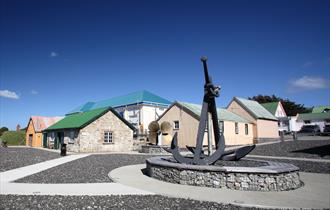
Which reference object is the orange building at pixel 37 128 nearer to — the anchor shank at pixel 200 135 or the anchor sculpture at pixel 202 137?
the anchor sculpture at pixel 202 137

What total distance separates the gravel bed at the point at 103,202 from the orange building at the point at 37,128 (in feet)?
108

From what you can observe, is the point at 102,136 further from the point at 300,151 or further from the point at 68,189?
the point at 68,189

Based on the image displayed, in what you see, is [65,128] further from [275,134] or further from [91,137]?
[275,134]

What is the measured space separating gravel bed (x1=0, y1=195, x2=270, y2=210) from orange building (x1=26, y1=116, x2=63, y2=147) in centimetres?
3279

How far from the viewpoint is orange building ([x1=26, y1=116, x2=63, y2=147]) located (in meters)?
38.5

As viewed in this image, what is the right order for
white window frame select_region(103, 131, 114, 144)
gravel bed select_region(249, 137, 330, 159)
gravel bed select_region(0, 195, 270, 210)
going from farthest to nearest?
white window frame select_region(103, 131, 114, 144)
gravel bed select_region(249, 137, 330, 159)
gravel bed select_region(0, 195, 270, 210)

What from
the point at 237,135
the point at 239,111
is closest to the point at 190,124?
the point at 237,135

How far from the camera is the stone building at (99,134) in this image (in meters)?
26.0

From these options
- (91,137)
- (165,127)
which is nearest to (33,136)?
(91,137)

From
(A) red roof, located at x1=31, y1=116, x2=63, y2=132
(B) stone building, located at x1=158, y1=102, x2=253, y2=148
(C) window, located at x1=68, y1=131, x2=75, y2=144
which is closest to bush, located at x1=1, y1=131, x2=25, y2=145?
(A) red roof, located at x1=31, y1=116, x2=63, y2=132

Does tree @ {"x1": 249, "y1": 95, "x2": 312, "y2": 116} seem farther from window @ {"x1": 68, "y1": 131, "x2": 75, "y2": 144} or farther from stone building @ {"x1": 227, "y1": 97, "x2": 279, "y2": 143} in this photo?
window @ {"x1": 68, "y1": 131, "x2": 75, "y2": 144}

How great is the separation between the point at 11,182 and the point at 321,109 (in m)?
81.1

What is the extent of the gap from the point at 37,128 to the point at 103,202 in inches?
1430

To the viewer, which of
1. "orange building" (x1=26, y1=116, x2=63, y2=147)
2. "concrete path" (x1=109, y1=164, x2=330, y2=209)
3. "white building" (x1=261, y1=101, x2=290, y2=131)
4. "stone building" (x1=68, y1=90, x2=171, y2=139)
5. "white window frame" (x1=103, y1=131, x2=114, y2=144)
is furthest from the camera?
"white building" (x1=261, y1=101, x2=290, y2=131)
